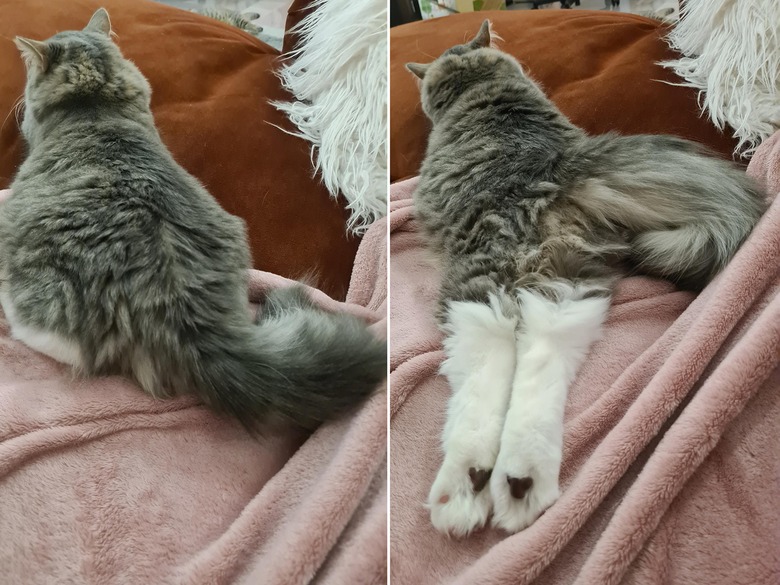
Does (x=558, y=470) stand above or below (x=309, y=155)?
below

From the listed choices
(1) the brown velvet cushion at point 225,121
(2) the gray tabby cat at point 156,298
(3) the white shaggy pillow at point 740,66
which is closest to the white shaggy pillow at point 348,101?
(1) the brown velvet cushion at point 225,121

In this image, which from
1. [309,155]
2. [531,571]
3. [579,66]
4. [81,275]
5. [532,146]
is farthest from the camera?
[579,66]

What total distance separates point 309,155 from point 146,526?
65cm

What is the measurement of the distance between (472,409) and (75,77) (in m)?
0.90

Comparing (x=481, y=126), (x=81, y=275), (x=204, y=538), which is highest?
(x=481, y=126)

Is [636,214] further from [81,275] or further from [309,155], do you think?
[81,275]

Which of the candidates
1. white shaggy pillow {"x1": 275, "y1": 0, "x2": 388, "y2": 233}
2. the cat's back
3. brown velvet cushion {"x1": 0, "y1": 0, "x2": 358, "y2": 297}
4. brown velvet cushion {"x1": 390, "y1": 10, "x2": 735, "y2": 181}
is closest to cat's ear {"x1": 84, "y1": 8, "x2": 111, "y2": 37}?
brown velvet cushion {"x1": 0, "y1": 0, "x2": 358, "y2": 297}

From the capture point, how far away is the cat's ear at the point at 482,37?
1.15 m

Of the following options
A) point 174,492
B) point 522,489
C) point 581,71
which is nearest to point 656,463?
point 522,489

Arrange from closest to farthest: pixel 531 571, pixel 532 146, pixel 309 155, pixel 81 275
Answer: pixel 531 571, pixel 81 275, pixel 532 146, pixel 309 155

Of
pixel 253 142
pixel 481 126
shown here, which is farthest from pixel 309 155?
pixel 481 126

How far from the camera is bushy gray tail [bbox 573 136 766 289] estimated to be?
31.0 inches

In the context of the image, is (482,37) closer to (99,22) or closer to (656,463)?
(99,22)

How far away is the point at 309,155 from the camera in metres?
1.01
